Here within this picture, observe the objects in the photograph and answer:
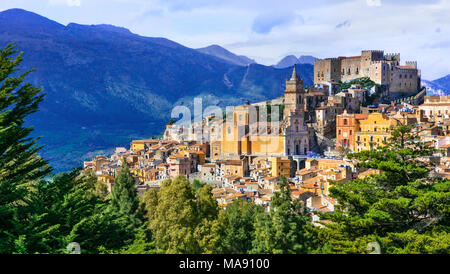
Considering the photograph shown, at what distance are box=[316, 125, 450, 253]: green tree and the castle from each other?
4529 cm

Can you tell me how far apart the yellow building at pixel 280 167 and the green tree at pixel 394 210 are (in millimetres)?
25352

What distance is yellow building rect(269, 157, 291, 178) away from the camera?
35875 mm

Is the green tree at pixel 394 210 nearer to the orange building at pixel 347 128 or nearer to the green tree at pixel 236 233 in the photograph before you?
the green tree at pixel 236 233

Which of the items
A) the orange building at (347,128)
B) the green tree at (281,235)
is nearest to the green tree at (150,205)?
the green tree at (281,235)

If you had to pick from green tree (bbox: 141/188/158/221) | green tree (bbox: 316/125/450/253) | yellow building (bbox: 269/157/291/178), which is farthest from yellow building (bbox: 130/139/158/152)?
green tree (bbox: 316/125/450/253)

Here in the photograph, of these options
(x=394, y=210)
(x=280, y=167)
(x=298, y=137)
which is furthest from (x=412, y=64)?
(x=394, y=210)

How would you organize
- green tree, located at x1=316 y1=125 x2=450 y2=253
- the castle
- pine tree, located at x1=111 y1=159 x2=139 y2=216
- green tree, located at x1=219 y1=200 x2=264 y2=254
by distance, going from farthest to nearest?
the castle < pine tree, located at x1=111 y1=159 x2=139 y2=216 < green tree, located at x1=219 y1=200 x2=264 y2=254 < green tree, located at x1=316 y1=125 x2=450 y2=253

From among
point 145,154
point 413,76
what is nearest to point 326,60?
point 413,76

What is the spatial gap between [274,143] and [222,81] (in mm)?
113182

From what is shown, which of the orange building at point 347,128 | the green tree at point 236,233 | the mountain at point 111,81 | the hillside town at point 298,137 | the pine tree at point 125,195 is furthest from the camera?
the mountain at point 111,81

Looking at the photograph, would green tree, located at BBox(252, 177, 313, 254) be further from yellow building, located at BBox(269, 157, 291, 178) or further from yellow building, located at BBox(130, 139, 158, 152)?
yellow building, located at BBox(130, 139, 158, 152)

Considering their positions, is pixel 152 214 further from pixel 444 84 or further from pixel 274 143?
pixel 444 84

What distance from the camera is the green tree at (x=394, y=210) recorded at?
27.4 feet
